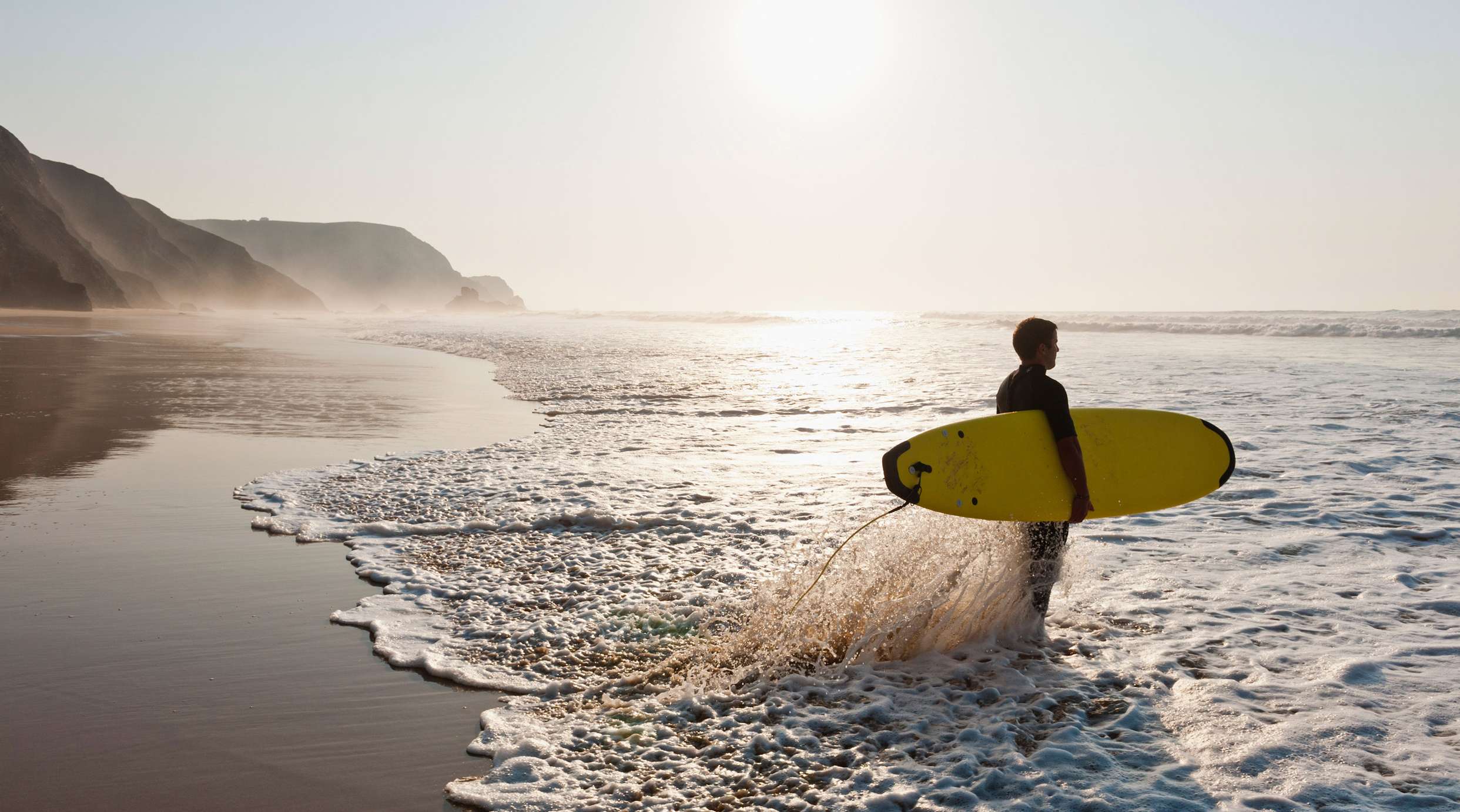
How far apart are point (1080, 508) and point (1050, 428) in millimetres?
428

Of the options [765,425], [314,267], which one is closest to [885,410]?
[765,425]

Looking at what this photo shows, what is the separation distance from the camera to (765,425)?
1232 cm

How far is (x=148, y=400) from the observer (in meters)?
13.6

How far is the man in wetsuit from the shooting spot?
437 centimetres

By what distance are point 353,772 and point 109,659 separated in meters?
1.80

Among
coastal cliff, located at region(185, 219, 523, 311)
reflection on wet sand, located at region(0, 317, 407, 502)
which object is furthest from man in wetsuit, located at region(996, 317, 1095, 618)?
coastal cliff, located at region(185, 219, 523, 311)

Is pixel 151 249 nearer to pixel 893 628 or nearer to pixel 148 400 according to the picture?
pixel 148 400

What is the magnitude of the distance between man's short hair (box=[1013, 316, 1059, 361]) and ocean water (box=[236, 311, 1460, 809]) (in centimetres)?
99

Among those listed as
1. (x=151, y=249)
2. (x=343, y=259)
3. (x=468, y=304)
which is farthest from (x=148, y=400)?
(x=343, y=259)

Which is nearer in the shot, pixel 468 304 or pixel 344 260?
pixel 468 304

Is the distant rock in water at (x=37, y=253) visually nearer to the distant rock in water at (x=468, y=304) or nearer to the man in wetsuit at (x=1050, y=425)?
the man in wetsuit at (x=1050, y=425)

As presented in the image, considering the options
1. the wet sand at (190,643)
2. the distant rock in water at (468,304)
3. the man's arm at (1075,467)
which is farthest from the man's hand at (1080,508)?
→ the distant rock in water at (468,304)

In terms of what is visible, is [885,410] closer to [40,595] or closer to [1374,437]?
[1374,437]

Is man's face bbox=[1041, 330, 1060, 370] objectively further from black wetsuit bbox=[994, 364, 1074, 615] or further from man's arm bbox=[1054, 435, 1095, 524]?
man's arm bbox=[1054, 435, 1095, 524]
